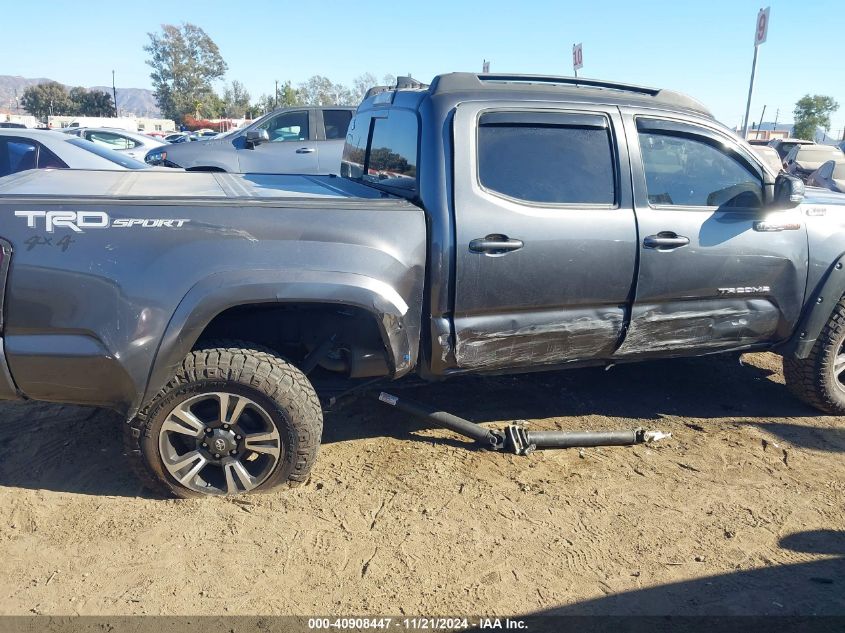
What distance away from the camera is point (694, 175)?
3.80 metres

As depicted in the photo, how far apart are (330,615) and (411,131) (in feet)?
7.76

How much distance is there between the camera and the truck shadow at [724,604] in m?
2.56

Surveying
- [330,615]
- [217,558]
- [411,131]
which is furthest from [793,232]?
[217,558]

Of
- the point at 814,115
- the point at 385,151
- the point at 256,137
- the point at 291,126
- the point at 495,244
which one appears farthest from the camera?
the point at 814,115

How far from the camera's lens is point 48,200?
2.78 meters

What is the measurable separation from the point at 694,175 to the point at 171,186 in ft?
9.55

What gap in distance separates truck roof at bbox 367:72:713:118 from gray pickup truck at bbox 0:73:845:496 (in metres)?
0.02

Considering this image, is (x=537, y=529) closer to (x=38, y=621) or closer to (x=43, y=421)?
(x=38, y=621)

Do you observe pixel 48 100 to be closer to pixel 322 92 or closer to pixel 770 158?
pixel 322 92

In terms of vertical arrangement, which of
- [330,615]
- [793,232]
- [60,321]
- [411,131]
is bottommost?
[330,615]

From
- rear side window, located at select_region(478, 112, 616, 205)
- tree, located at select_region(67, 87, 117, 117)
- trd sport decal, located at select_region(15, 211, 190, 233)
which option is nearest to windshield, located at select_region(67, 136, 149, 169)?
trd sport decal, located at select_region(15, 211, 190, 233)

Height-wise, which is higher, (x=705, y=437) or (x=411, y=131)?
(x=411, y=131)

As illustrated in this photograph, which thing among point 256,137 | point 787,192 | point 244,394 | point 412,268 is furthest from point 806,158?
point 244,394

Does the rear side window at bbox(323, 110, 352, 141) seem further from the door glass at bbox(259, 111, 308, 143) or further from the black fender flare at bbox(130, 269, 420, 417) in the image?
the black fender flare at bbox(130, 269, 420, 417)
